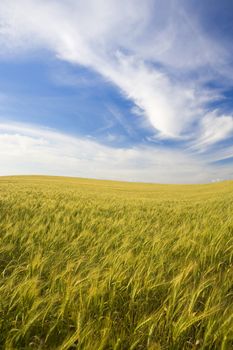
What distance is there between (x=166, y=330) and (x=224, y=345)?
38cm

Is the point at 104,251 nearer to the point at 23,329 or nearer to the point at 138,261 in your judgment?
the point at 138,261

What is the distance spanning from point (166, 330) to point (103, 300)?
0.54 metres

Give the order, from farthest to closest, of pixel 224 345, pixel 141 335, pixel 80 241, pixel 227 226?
1. pixel 227 226
2. pixel 80 241
3. pixel 141 335
4. pixel 224 345

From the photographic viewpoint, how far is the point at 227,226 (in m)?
4.57

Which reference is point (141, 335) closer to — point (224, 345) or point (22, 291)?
point (224, 345)

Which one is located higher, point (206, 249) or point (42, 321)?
point (206, 249)

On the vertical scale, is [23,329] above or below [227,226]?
below

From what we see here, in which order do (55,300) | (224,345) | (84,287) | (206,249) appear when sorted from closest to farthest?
(224,345), (55,300), (84,287), (206,249)

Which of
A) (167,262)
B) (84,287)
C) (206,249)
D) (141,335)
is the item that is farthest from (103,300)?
(206,249)

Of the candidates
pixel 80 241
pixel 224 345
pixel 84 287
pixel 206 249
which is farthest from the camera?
pixel 80 241

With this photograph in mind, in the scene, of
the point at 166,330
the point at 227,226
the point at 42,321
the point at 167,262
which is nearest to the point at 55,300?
the point at 42,321

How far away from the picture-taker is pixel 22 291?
2150 mm

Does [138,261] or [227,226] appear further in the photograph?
[227,226]

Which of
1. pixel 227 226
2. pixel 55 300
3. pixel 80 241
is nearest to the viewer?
pixel 55 300
